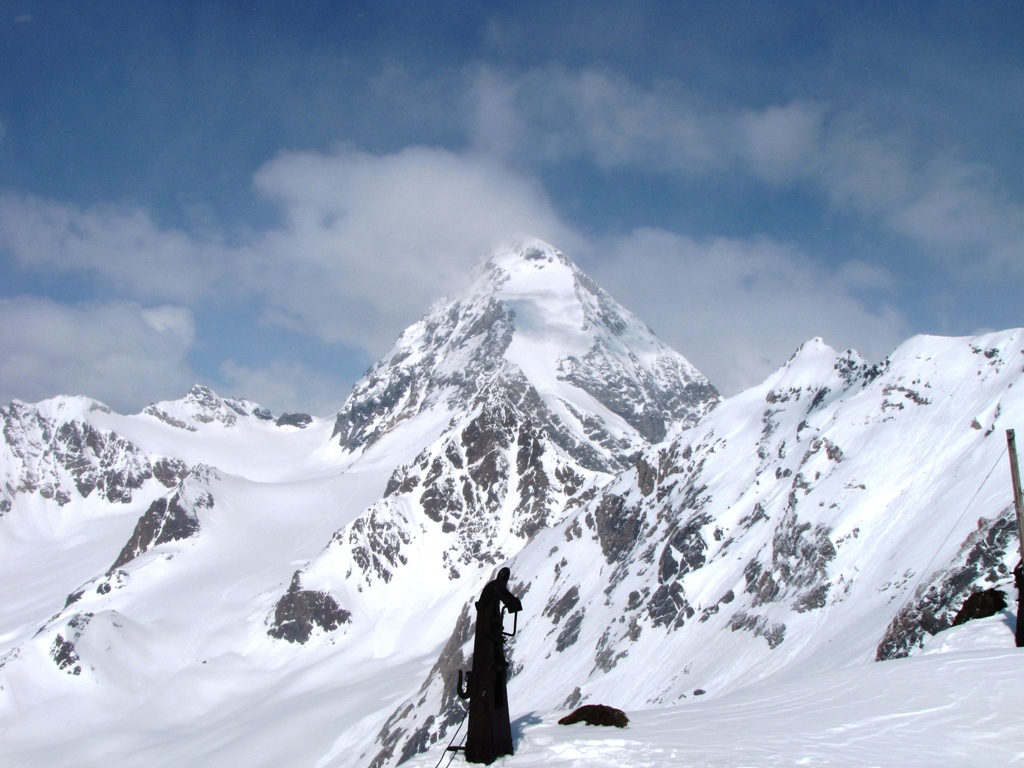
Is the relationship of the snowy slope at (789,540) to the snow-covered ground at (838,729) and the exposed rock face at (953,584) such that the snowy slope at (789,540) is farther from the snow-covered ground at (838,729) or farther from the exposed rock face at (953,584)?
the snow-covered ground at (838,729)

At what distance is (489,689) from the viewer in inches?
623

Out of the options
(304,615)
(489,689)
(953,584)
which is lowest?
(953,584)

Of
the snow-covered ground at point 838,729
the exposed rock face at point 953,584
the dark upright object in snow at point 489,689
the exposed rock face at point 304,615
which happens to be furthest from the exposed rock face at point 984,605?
the exposed rock face at point 304,615

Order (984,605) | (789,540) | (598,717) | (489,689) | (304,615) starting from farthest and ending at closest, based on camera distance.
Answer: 1. (304,615)
2. (789,540)
3. (984,605)
4. (598,717)
5. (489,689)

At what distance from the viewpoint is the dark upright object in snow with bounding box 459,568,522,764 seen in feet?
51.6

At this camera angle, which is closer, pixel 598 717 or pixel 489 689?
pixel 489 689

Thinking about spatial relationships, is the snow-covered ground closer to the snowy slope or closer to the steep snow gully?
the steep snow gully

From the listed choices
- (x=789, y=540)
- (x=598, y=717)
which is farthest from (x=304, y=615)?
(x=598, y=717)

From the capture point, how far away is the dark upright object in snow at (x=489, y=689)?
1574cm

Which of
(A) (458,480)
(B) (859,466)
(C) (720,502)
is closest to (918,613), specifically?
(B) (859,466)

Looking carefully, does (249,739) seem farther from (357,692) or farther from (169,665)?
(169,665)

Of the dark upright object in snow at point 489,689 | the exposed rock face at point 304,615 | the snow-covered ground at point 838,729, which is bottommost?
the snow-covered ground at point 838,729

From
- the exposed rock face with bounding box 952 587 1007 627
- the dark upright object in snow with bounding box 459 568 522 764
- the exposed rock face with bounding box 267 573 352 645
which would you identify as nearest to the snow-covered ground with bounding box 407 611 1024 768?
the dark upright object in snow with bounding box 459 568 522 764

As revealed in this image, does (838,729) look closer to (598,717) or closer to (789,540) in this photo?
(598,717)
